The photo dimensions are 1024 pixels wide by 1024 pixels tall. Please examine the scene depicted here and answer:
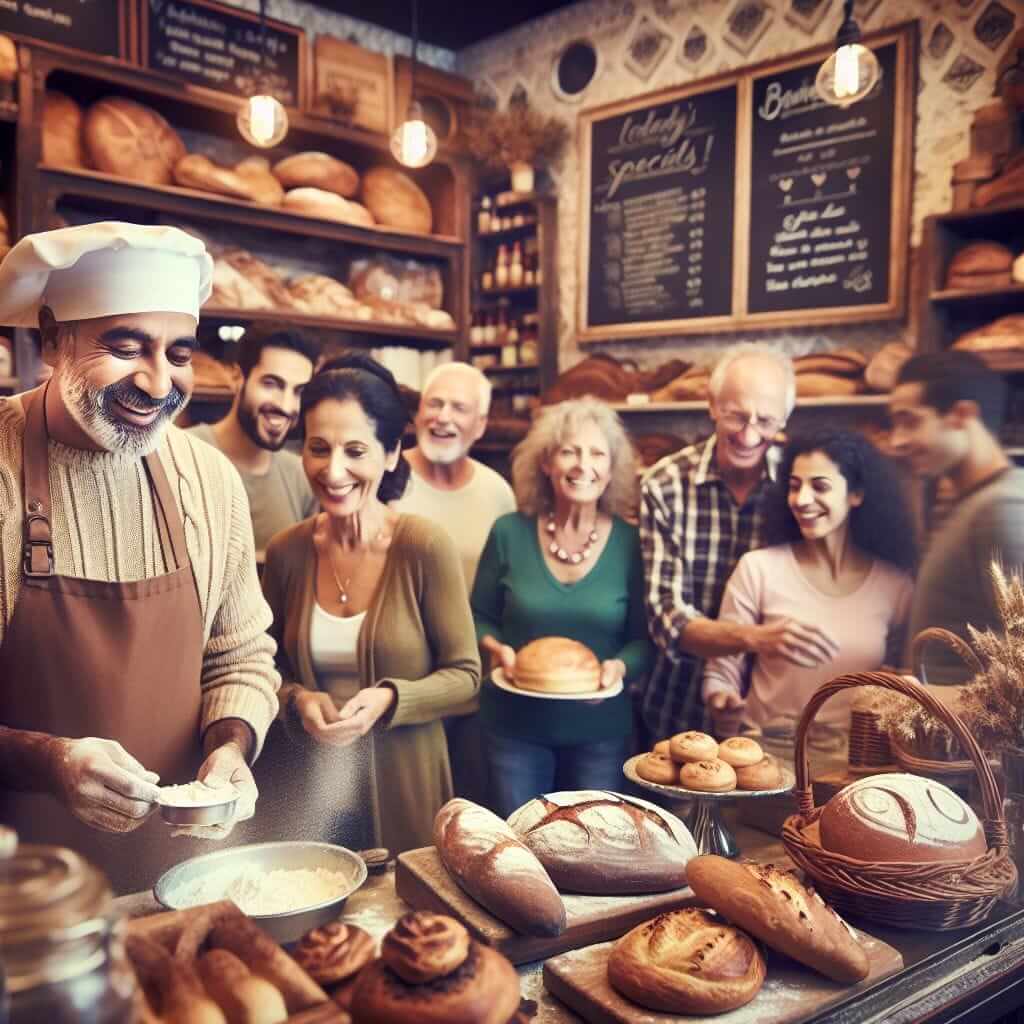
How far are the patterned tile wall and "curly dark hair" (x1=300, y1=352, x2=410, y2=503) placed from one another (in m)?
2.12

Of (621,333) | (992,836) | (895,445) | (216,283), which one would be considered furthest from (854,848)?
(621,333)

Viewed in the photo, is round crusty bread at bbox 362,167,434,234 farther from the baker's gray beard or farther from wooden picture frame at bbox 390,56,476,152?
the baker's gray beard

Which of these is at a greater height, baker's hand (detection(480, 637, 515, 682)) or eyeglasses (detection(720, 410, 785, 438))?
eyeglasses (detection(720, 410, 785, 438))

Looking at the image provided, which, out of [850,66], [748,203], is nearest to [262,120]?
[850,66]

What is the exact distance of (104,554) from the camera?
1415 millimetres

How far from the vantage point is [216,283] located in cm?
263

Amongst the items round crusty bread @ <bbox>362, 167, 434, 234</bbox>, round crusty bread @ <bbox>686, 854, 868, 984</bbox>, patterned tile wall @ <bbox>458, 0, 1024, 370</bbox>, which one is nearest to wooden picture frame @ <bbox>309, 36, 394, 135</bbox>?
round crusty bread @ <bbox>362, 167, 434, 234</bbox>

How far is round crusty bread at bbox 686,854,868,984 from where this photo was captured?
1.14 meters

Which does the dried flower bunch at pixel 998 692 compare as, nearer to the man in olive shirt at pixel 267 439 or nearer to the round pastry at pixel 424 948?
the round pastry at pixel 424 948

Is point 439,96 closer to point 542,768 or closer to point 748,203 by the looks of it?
point 748,203

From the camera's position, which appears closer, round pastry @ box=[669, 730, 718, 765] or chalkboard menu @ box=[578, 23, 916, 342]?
round pastry @ box=[669, 730, 718, 765]

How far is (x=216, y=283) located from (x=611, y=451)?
114 cm

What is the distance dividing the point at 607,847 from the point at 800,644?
4.05 feet

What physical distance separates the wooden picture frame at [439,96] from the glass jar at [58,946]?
367 cm
